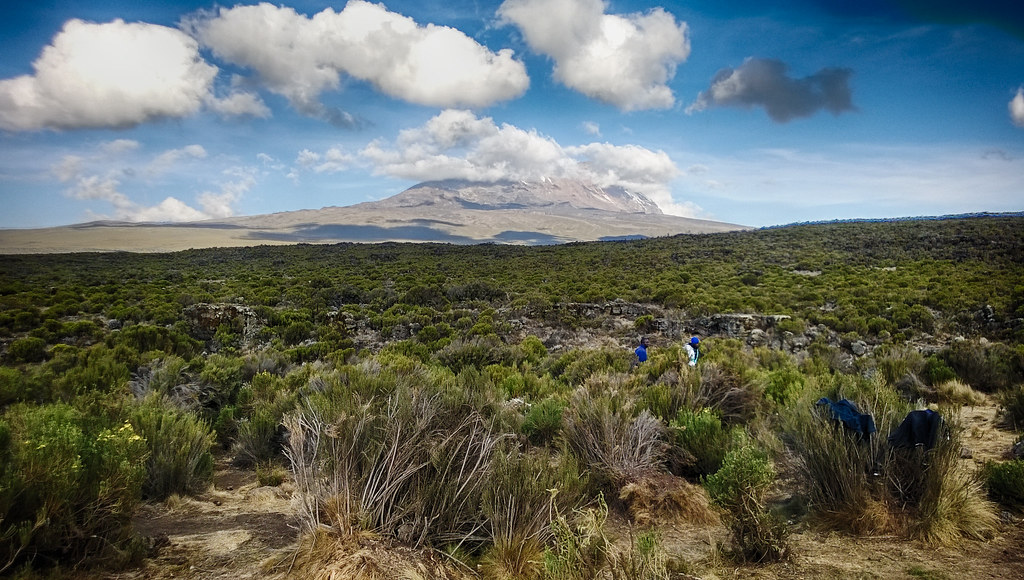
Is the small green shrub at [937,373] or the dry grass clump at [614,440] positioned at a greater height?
the dry grass clump at [614,440]

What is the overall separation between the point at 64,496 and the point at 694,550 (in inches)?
179

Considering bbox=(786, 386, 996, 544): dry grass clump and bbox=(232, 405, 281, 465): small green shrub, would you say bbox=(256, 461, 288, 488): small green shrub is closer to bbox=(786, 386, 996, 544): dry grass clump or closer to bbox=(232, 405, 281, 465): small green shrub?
bbox=(232, 405, 281, 465): small green shrub

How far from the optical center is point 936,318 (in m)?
16.5

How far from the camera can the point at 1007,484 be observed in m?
4.11

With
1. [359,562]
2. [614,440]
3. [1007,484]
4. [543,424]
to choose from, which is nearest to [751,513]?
[614,440]

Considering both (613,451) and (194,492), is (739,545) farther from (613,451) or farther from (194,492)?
(194,492)

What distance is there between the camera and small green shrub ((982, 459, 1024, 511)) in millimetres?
4004

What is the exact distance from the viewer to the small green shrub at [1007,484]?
13.1 ft

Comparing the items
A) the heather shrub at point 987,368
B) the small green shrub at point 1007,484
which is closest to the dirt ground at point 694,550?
the small green shrub at point 1007,484

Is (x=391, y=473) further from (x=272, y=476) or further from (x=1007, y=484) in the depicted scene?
(x=1007, y=484)

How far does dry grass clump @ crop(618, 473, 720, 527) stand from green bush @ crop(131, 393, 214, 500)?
454 centimetres

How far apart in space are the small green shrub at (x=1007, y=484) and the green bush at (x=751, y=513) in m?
2.24

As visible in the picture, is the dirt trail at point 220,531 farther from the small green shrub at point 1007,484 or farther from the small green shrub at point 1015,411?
the small green shrub at point 1015,411

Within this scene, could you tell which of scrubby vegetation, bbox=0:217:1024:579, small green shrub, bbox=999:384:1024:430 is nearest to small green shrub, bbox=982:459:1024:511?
scrubby vegetation, bbox=0:217:1024:579
